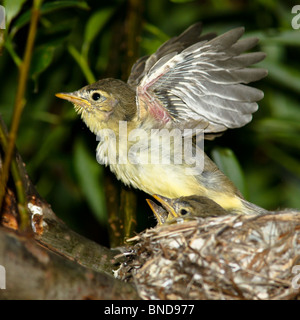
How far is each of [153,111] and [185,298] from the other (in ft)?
5.79

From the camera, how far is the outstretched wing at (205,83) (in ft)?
14.2

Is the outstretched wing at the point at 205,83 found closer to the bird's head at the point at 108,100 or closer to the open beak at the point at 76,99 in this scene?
the bird's head at the point at 108,100

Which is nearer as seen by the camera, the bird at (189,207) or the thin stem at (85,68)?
the bird at (189,207)

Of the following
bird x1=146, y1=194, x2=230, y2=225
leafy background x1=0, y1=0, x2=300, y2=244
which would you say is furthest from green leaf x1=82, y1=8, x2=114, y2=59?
bird x1=146, y1=194, x2=230, y2=225

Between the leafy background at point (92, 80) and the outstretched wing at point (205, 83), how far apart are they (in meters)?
0.62

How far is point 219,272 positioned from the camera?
3.32m

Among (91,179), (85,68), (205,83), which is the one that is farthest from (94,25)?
(91,179)

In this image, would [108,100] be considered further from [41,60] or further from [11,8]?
[11,8]

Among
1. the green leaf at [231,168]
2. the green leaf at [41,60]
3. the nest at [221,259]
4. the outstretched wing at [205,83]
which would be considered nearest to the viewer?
the nest at [221,259]

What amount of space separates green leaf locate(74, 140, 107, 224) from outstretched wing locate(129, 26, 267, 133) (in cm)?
130

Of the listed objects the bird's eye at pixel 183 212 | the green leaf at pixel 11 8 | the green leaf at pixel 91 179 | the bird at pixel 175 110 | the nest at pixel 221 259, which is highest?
the green leaf at pixel 11 8

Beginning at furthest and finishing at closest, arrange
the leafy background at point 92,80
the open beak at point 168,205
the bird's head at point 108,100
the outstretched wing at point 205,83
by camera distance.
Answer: the leafy background at point 92,80
the bird's head at point 108,100
the outstretched wing at point 205,83
the open beak at point 168,205

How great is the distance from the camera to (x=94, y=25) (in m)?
5.27

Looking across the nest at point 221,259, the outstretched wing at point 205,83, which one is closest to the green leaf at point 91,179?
the outstretched wing at point 205,83
